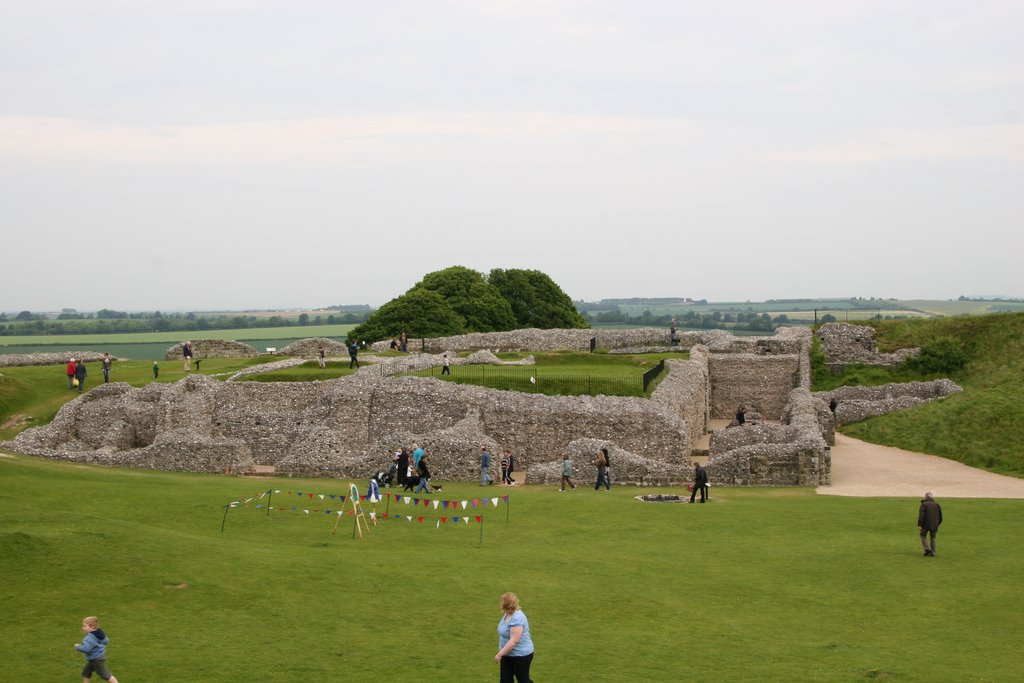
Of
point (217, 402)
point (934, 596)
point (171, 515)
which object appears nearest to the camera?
point (934, 596)

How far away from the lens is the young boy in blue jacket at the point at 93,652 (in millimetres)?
12938

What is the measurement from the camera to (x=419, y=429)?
4012 cm

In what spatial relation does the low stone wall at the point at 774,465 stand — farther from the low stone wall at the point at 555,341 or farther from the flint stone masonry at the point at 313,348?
the flint stone masonry at the point at 313,348

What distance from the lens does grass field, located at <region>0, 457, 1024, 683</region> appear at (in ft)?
48.0

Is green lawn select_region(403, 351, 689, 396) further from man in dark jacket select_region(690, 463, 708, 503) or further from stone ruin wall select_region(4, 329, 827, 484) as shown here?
man in dark jacket select_region(690, 463, 708, 503)

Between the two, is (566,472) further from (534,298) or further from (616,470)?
(534,298)

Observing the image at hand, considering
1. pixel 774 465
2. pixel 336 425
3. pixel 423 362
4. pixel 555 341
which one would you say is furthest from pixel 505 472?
pixel 555 341

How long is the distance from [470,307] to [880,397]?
47023 mm

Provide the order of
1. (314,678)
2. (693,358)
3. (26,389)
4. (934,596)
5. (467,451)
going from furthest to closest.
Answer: (693,358) → (26,389) → (467,451) → (934,596) → (314,678)

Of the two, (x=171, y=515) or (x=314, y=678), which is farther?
(x=171, y=515)

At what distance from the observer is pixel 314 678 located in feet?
45.4

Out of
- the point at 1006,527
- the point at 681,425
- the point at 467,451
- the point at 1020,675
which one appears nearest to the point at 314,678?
the point at 1020,675

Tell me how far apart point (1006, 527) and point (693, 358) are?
29969mm

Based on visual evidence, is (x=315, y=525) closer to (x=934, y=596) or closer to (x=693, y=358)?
(x=934, y=596)
